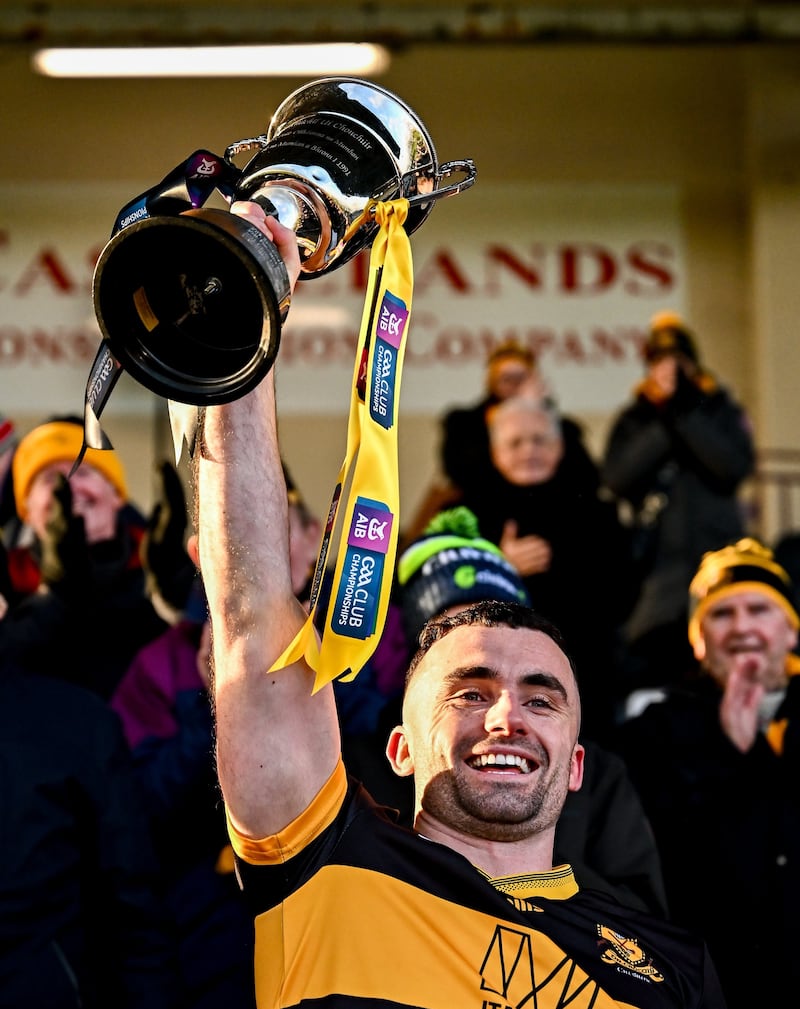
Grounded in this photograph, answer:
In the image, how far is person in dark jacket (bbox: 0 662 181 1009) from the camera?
3.09 m

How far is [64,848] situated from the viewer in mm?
3160

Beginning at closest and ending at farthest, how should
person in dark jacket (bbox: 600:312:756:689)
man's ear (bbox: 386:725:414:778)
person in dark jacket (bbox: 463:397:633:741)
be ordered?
man's ear (bbox: 386:725:414:778) → person in dark jacket (bbox: 463:397:633:741) → person in dark jacket (bbox: 600:312:756:689)

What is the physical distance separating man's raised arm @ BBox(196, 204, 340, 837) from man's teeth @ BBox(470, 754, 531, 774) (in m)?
0.32

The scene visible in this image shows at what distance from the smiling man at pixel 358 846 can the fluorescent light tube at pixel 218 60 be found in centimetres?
622

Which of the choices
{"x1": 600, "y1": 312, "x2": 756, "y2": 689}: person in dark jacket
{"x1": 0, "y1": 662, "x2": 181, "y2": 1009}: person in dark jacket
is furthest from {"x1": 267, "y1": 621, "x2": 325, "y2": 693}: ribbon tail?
{"x1": 600, "y1": 312, "x2": 756, "y2": 689}: person in dark jacket

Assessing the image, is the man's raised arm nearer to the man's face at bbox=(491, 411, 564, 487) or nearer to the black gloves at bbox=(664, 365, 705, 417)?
the man's face at bbox=(491, 411, 564, 487)

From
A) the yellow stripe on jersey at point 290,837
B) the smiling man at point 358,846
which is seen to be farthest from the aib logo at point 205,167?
the yellow stripe on jersey at point 290,837

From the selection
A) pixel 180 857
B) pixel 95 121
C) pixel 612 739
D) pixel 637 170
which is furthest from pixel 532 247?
pixel 180 857

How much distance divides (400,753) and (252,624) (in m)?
0.55

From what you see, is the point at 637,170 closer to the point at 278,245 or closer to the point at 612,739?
the point at 612,739

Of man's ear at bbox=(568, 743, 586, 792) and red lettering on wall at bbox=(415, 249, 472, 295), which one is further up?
red lettering on wall at bbox=(415, 249, 472, 295)

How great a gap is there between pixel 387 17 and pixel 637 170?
1.89 metres

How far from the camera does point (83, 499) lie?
4.34m

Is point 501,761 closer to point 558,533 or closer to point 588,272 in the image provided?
point 558,533
